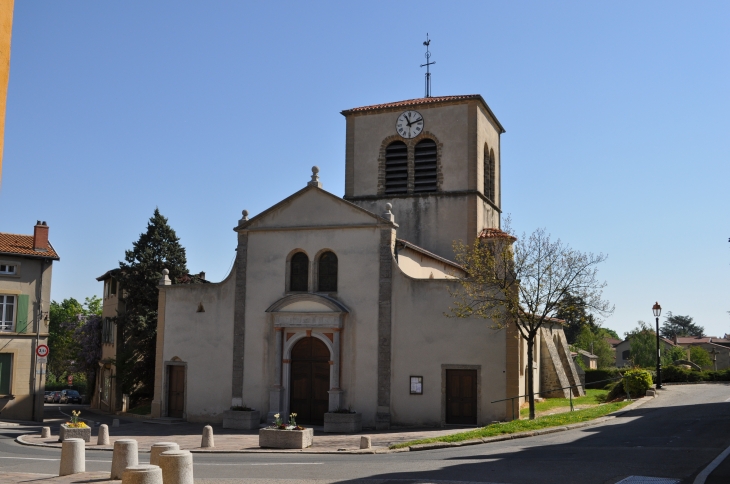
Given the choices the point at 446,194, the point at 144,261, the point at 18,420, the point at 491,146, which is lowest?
the point at 18,420

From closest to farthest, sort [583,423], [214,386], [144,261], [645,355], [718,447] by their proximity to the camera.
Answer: [718,447] < [583,423] < [214,386] < [144,261] < [645,355]

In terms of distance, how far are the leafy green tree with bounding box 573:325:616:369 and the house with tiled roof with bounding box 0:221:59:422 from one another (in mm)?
60155

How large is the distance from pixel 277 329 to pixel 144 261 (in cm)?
1348

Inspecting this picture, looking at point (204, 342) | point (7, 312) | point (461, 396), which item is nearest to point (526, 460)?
point (461, 396)

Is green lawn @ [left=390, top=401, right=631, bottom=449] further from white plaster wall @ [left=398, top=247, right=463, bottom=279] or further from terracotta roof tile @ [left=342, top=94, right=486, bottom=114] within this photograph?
terracotta roof tile @ [left=342, top=94, right=486, bottom=114]

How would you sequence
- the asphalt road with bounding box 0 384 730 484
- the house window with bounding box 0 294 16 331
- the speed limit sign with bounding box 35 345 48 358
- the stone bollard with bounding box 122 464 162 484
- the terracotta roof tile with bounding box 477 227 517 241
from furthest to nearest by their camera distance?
the house window with bounding box 0 294 16 331 → the speed limit sign with bounding box 35 345 48 358 → the terracotta roof tile with bounding box 477 227 517 241 → the asphalt road with bounding box 0 384 730 484 → the stone bollard with bounding box 122 464 162 484

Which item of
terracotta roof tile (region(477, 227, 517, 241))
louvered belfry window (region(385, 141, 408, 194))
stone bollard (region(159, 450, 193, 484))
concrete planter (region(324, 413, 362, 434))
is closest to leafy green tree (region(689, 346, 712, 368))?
terracotta roof tile (region(477, 227, 517, 241))

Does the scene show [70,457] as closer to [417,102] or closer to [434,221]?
[434,221]

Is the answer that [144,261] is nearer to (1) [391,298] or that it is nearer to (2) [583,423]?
(1) [391,298]

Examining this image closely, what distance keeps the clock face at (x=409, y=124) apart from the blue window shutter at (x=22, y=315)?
1830cm

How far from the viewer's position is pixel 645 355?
70.2 metres

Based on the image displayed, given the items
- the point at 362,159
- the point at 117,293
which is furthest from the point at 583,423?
the point at 117,293

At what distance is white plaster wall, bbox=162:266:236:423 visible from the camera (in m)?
27.6

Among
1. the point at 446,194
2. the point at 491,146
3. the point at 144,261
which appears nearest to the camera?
the point at 446,194
